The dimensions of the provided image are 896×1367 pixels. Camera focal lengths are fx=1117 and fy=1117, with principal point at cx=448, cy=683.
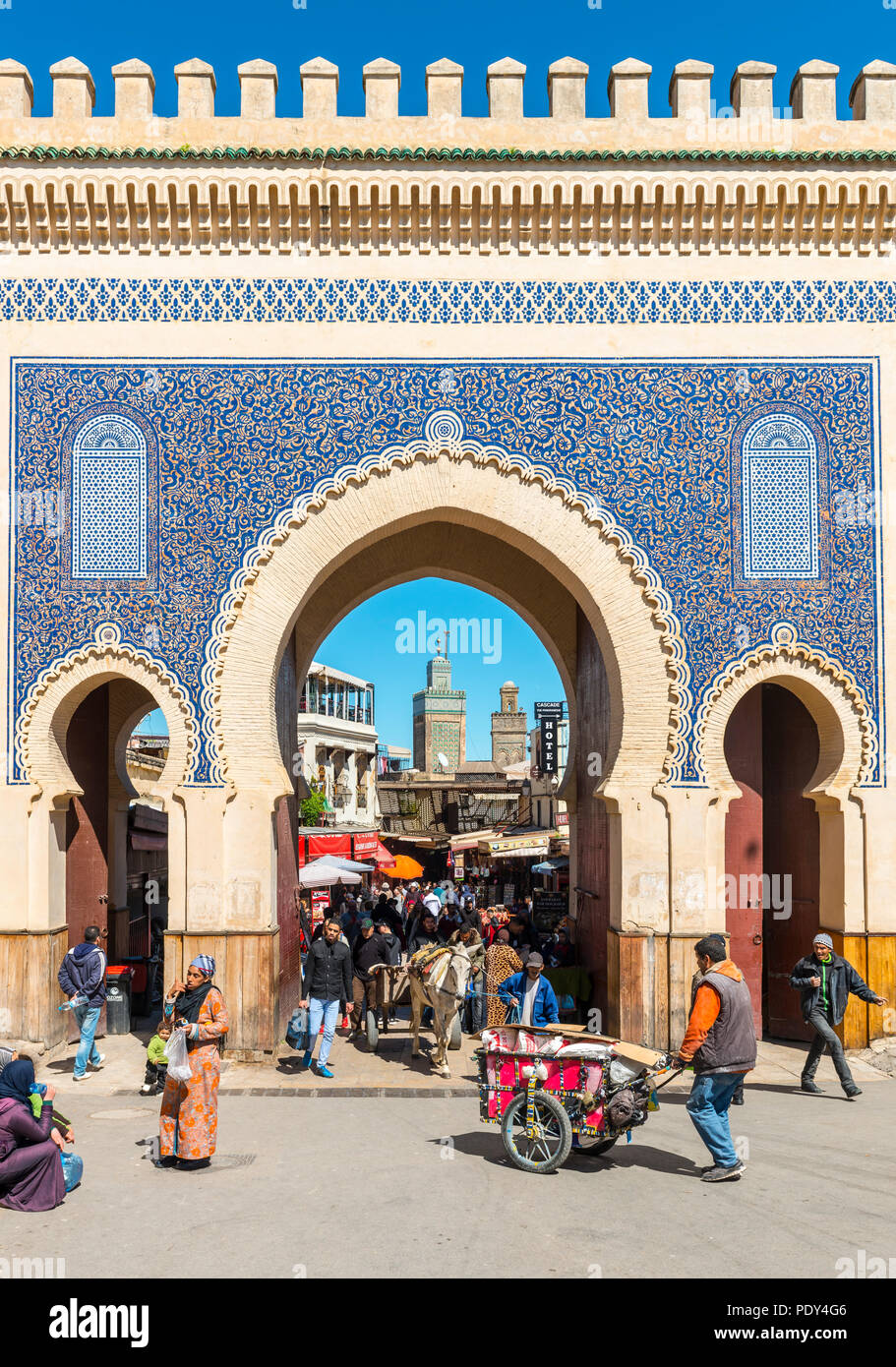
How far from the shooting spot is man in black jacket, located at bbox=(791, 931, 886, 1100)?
7535mm

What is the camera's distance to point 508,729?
57.8m

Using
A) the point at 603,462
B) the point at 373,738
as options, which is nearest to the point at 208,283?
the point at 603,462

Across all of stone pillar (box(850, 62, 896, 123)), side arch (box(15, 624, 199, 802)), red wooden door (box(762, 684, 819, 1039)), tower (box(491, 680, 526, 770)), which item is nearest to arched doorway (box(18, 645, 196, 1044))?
side arch (box(15, 624, 199, 802))

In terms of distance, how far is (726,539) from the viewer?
345 inches

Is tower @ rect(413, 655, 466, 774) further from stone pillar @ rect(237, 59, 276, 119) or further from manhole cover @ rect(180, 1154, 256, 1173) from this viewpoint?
manhole cover @ rect(180, 1154, 256, 1173)

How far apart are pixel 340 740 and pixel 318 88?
31.9m

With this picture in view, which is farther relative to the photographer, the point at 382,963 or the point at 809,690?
the point at 382,963

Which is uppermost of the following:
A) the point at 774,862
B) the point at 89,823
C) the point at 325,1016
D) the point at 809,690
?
the point at 809,690

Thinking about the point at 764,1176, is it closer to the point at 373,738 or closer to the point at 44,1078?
the point at 44,1078

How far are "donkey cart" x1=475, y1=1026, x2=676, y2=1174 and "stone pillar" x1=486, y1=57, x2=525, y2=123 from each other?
22.9ft

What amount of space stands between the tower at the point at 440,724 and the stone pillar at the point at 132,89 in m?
57.8

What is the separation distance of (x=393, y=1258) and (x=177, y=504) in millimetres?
5939

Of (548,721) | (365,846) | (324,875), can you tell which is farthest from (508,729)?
(324,875)

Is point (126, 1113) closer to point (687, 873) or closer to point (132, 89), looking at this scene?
point (687, 873)
